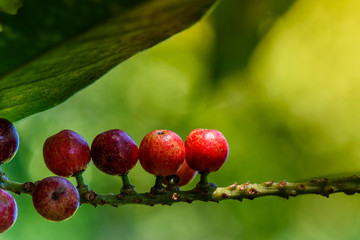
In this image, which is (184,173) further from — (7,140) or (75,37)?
(75,37)

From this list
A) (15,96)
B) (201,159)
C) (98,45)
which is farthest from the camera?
(201,159)

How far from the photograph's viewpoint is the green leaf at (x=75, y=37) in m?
0.81

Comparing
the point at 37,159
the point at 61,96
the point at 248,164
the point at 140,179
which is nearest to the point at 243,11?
the point at 248,164

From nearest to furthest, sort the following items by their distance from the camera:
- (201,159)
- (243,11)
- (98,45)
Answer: (98,45), (201,159), (243,11)

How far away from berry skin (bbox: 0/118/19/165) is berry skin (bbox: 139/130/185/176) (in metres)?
0.32

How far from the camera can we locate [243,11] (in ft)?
9.23

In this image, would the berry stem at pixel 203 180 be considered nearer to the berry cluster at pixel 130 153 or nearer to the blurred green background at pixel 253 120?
the berry cluster at pixel 130 153

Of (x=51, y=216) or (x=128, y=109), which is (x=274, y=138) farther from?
(x=51, y=216)

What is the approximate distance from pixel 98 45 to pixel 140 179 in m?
2.34

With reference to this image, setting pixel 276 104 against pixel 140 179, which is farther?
pixel 140 179

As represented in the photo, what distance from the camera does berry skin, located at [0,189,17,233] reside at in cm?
110

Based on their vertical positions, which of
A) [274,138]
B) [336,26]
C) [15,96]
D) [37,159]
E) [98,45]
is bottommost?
[37,159]

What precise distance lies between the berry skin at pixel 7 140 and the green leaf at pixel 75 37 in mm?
99

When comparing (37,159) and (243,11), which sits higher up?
(243,11)
